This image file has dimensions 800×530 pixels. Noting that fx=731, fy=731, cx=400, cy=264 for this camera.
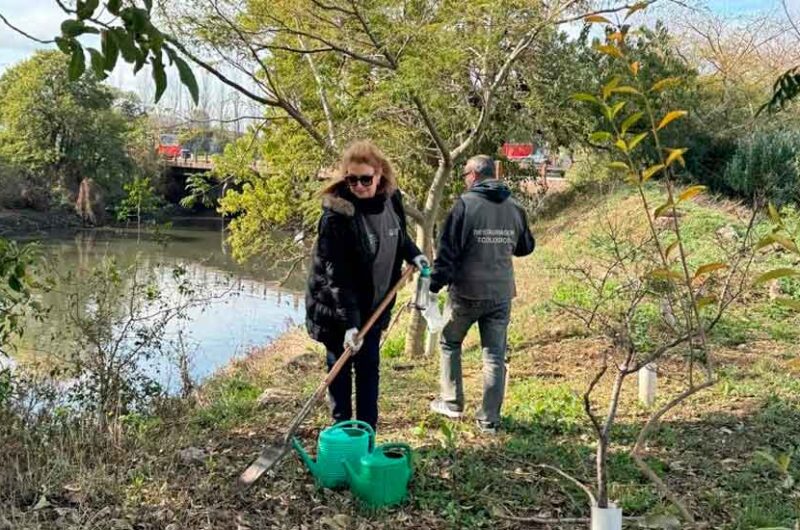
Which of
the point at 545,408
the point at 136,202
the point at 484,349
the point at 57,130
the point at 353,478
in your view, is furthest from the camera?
the point at 57,130

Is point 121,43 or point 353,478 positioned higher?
point 121,43

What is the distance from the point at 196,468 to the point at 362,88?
4675mm

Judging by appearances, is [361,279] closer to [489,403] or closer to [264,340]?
[489,403]

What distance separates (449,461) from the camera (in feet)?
13.3

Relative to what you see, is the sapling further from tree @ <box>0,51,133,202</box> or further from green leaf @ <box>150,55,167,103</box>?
tree @ <box>0,51,133,202</box>

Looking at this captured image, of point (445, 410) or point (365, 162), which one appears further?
point (445, 410)

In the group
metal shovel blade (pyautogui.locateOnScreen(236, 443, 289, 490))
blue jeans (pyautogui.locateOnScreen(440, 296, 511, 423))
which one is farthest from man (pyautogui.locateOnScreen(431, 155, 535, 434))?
metal shovel blade (pyautogui.locateOnScreen(236, 443, 289, 490))

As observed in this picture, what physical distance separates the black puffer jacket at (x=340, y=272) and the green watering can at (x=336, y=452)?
573 mm

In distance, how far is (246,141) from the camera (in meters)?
9.12

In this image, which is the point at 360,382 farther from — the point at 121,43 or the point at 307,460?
the point at 121,43

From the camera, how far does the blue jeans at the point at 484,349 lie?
464 cm

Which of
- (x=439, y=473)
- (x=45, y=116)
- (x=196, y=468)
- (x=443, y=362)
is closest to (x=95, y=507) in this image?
(x=196, y=468)

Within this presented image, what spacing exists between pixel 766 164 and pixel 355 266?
12238 mm

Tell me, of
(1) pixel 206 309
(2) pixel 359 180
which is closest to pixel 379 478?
(2) pixel 359 180
